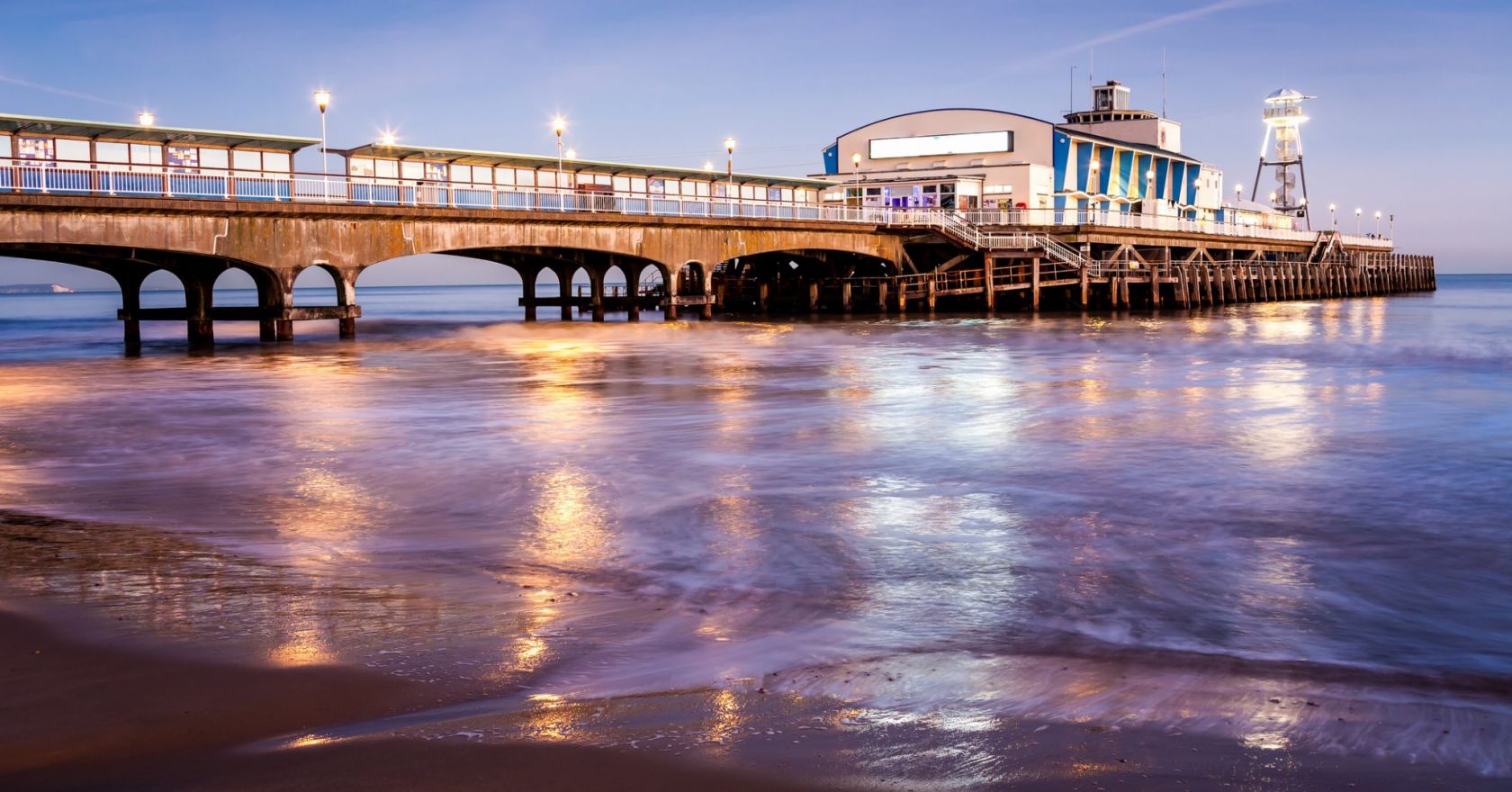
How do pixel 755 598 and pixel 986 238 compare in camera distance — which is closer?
pixel 755 598

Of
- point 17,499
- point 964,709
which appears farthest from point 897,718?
point 17,499

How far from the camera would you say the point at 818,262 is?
7219 centimetres

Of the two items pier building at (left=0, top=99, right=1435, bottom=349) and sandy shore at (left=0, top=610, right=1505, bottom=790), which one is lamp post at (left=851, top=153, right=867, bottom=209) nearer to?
pier building at (left=0, top=99, right=1435, bottom=349)

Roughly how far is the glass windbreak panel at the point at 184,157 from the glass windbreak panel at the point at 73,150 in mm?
2384

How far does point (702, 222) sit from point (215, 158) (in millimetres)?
18527

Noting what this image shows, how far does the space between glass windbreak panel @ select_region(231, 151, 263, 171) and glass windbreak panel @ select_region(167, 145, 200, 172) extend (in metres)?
1.15

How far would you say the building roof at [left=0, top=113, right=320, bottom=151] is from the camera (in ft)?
122

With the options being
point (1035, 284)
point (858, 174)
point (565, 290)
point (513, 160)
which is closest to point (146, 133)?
point (513, 160)

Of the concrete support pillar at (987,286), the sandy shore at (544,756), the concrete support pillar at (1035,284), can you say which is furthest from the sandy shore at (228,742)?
the concrete support pillar at (1035,284)

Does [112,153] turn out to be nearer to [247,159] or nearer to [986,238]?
[247,159]

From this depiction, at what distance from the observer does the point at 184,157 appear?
4162cm

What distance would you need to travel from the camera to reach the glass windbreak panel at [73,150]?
39000 mm

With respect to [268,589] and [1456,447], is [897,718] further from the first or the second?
[1456,447]

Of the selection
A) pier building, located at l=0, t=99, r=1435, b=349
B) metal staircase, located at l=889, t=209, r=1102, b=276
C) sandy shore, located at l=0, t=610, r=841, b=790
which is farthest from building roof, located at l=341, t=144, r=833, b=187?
sandy shore, located at l=0, t=610, r=841, b=790
